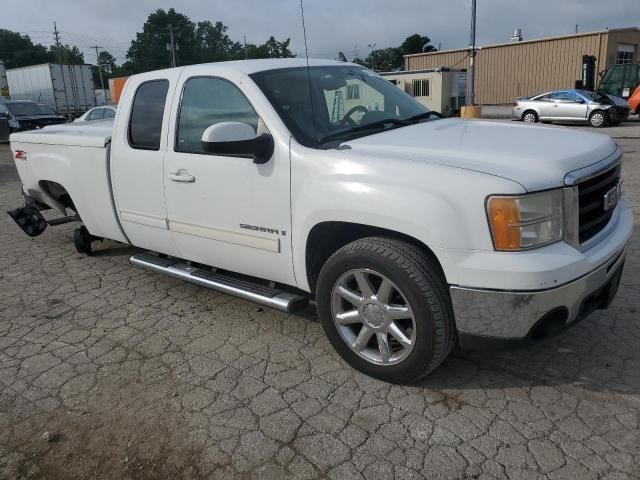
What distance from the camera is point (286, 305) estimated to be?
3.54 metres

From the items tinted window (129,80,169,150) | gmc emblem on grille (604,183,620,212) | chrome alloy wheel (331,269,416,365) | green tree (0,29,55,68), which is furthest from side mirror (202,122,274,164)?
green tree (0,29,55,68)

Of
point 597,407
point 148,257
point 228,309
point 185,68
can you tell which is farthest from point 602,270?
point 148,257

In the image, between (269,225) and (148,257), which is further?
(148,257)

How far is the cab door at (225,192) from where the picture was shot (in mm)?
3527

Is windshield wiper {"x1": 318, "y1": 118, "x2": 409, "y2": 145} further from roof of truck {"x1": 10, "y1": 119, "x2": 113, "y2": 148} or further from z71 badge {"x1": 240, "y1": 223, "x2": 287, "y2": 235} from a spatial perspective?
roof of truck {"x1": 10, "y1": 119, "x2": 113, "y2": 148}

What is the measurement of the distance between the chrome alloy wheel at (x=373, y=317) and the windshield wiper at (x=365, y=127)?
889 mm

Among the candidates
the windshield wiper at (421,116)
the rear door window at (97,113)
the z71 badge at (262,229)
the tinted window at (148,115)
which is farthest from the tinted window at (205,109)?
the rear door window at (97,113)

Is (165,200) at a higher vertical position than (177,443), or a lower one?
higher

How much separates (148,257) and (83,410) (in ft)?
5.90

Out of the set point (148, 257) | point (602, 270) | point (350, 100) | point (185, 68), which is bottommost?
point (148, 257)

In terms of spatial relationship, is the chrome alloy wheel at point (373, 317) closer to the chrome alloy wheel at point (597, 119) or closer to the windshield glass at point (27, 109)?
the chrome alloy wheel at point (597, 119)

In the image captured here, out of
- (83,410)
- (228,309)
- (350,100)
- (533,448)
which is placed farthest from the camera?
(228,309)

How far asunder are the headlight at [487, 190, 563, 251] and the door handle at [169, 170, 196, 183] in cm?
216

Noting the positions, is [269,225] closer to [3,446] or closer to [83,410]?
[83,410]
